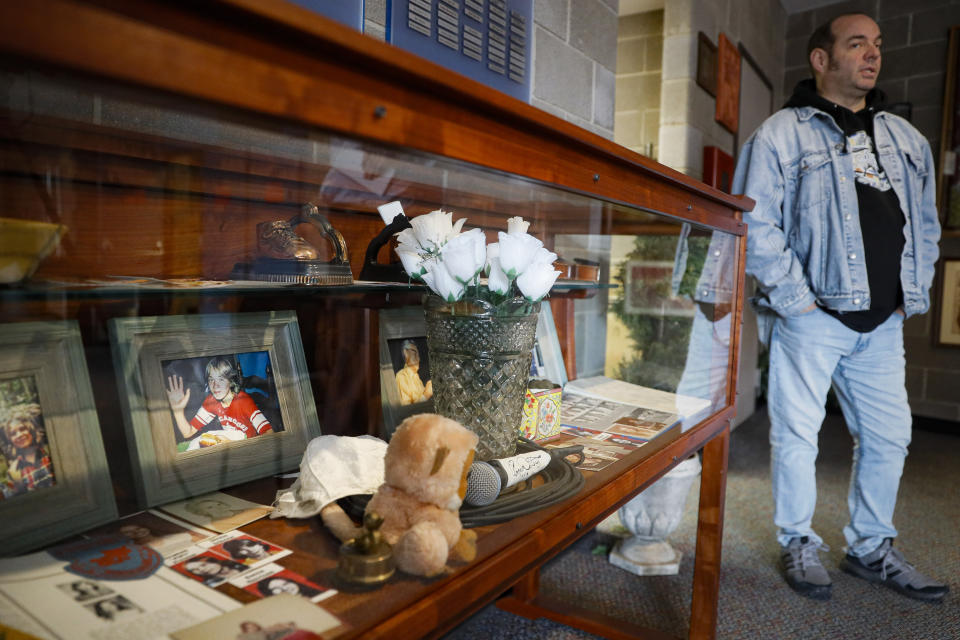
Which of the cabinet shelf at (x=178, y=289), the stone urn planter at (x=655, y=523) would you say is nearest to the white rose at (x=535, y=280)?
the cabinet shelf at (x=178, y=289)

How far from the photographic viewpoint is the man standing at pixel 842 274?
1973 mm

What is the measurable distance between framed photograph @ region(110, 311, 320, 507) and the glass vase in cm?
19

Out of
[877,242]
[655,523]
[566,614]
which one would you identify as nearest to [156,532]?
[566,614]

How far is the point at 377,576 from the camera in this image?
1.79 ft

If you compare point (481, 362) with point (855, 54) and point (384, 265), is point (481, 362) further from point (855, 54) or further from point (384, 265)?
point (855, 54)

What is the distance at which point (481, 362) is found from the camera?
2.56 feet

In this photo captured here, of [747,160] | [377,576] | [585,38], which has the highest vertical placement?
[585,38]

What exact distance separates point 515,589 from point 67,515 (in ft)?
4.61

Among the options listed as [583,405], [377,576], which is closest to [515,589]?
[583,405]

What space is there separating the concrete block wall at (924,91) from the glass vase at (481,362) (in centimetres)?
418

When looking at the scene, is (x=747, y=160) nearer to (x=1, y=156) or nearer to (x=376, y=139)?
(x=376, y=139)

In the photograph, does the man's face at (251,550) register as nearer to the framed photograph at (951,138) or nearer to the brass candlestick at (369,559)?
Answer: the brass candlestick at (369,559)

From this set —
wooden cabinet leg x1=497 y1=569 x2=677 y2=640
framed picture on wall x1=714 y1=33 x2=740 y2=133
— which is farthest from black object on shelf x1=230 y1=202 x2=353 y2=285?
framed picture on wall x1=714 y1=33 x2=740 y2=133

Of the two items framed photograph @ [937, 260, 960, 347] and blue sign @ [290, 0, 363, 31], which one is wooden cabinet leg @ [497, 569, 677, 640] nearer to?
blue sign @ [290, 0, 363, 31]
